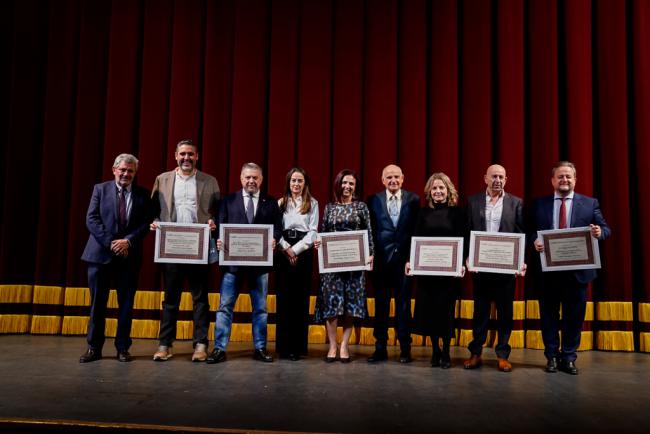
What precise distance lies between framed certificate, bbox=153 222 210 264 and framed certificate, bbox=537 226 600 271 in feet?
8.00

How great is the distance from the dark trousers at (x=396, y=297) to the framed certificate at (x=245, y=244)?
2.78ft

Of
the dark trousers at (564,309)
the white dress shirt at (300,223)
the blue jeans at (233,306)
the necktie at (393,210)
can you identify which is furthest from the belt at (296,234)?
the dark trousers at (564,309)

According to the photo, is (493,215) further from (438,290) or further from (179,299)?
(179,299)

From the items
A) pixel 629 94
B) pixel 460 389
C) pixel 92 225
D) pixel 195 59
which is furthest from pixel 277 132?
pixel 629 94

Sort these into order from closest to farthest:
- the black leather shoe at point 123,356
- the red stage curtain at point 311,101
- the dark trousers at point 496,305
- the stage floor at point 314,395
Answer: the stage floor at point 314,395, the dark trousers at point 496,305, the black leather shoe at point 123,356, the red stage curtain at point 311,101

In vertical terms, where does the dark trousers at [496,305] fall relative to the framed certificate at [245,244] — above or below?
below

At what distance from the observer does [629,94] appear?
482 centimetres

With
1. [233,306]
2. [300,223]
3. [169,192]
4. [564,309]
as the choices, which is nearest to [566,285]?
[564,309]

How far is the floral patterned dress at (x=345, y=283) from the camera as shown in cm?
368

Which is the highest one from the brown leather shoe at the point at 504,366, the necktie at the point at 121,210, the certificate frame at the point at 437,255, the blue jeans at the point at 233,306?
the necktie at the point at 121,210

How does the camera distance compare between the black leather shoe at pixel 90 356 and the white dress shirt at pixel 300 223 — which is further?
the white dress shirt at pixel 300 223

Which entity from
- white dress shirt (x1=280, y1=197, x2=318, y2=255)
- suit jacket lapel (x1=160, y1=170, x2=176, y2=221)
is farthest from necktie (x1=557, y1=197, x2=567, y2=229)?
suit jacket lapel (x1=160, y1=170, x2=176, y2=221)

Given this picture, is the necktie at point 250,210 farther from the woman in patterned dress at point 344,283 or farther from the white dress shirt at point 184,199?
the woman in patterned dress at point 344,283

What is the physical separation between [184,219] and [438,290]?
6.43 feet
